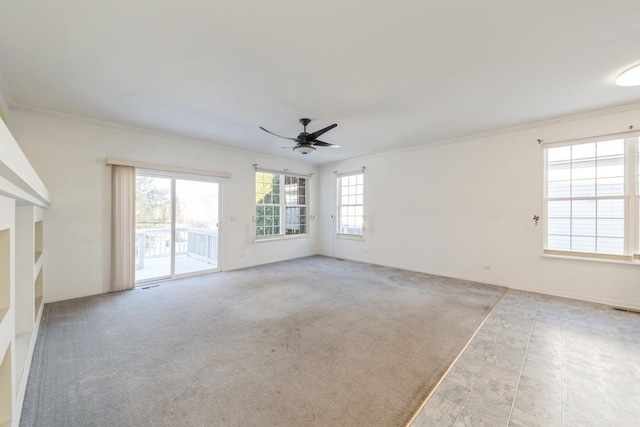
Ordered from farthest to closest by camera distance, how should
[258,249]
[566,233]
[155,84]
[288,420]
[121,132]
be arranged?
[258,249]
[121,132]
[566,233]
[155,84]
[288,420]

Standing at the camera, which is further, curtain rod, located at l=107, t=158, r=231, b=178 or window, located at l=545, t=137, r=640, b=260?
curtain rod, located at l=107, t=158, r=231, b=178

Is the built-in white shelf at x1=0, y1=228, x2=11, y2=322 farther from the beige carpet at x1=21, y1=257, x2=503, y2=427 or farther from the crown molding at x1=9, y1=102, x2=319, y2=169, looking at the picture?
the crown molding at x1=9, y1=102, x2=319, y2=169

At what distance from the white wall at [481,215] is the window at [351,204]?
0.30 meters

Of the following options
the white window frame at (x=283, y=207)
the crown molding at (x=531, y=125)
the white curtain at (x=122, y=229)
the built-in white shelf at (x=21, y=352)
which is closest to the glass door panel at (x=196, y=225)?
the white curtain at (x=122, y=229)

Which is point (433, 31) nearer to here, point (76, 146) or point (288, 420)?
point (288, 420)

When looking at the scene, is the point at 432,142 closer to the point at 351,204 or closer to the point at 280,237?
the point at 351,204

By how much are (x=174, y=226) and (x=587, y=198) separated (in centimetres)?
694

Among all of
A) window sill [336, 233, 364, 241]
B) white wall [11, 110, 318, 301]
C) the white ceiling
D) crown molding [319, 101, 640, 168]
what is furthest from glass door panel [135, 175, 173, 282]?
crown molding [319, 101, 640, 168]

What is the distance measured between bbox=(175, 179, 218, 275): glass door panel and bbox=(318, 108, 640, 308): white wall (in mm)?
3645

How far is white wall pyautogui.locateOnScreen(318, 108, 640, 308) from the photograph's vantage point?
12.5ft

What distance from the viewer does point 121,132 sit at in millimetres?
4324

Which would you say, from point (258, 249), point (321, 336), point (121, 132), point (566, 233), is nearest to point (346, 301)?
point (321, 336)

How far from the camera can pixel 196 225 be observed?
548 centimetres

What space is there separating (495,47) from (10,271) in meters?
3.83
